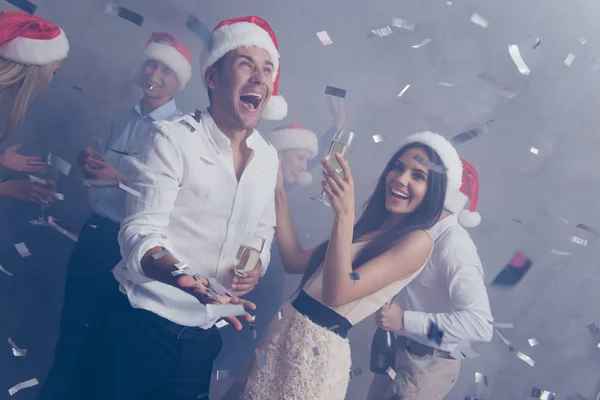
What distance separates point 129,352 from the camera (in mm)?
1381

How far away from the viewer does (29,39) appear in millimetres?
1454

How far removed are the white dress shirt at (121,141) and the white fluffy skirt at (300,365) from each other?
56cm

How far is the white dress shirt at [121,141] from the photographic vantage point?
144 centimetres

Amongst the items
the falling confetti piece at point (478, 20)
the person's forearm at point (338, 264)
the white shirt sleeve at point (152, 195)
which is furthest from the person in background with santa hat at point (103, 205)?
the falling confetti piece at point (478, 20)

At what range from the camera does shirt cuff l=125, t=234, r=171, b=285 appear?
50.6 inches

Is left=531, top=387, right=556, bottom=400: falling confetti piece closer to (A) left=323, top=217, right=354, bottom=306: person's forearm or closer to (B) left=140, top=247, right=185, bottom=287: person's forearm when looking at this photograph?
(A) left=323, top=217, right=354, bottom=306: person's forearm

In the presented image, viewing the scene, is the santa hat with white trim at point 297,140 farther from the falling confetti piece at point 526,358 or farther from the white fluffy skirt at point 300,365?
the falling confetti piece at point 526,358

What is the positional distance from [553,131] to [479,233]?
1.45ft

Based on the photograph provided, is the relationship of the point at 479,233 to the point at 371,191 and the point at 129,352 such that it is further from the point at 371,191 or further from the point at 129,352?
the point at 129,352

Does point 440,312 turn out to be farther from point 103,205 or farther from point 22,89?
point 22,89

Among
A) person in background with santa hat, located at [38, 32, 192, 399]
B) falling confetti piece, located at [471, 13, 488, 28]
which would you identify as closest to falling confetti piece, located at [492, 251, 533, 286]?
falling confetti piece, located at [471, 13, 488, 28]

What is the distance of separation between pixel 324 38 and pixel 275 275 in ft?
2.47

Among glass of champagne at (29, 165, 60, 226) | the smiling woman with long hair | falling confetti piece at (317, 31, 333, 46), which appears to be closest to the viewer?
the smiling woman with long hair

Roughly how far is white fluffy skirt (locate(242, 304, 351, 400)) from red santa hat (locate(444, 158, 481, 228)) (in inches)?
21.6
